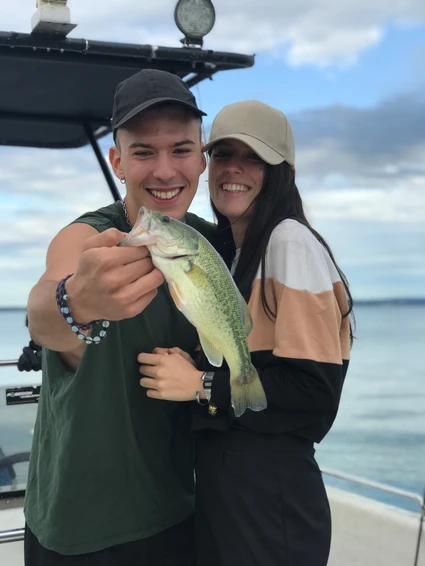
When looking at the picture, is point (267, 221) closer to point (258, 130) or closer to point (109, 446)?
point (258, 130)

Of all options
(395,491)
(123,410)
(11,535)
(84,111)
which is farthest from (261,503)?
(84,111)

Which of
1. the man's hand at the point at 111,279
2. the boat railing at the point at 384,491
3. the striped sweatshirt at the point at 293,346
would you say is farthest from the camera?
the boat railing at the point at 384,491

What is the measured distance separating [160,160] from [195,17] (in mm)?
1579

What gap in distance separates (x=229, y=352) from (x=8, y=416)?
2.95 metres

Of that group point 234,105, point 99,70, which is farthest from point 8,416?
point 234,105

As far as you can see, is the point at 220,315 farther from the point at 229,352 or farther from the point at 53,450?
the point at 53,450

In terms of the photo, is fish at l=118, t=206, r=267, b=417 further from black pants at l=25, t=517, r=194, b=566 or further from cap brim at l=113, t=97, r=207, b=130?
black pants at l=25, t=517, r=194, b=566

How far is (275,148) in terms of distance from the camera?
215cm

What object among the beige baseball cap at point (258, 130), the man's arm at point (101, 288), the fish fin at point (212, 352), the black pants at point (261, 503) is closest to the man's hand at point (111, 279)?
the man's arm at point (101, 288)

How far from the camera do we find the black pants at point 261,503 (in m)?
1.89

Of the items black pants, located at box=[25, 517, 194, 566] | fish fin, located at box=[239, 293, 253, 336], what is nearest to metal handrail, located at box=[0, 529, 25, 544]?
black pants, located at box=[25, 517, 194, 566]

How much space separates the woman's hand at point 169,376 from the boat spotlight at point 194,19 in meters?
1.91

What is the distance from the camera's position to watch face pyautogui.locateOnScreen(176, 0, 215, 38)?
10.5 ft

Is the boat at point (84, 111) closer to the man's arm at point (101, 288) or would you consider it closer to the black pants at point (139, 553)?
the black pants at point (139, 553)
